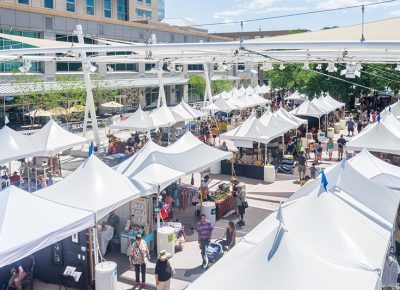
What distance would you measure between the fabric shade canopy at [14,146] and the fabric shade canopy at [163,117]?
27.5 ft

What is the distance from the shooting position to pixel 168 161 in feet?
43.5

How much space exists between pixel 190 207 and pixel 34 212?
696 cm

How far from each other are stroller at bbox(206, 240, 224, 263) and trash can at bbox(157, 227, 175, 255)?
0.99 metres

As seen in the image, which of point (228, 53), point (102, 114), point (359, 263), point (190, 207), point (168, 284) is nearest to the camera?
point (359, 263)

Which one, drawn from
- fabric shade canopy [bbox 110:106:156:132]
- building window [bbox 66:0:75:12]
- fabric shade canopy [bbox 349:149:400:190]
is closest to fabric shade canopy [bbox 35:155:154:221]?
fabric shade canopy [bbox 349:149:400:190]

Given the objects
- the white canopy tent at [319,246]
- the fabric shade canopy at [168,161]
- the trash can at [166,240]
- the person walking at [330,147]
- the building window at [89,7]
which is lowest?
the trash can at [166,240]

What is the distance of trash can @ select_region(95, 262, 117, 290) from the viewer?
929cm

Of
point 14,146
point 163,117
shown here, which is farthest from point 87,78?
point 14,146

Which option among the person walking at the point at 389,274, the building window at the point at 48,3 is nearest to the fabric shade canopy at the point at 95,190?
the person walking at the point at 389,274

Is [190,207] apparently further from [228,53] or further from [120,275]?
[228,53]

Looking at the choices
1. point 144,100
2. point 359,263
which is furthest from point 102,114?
point 359,263

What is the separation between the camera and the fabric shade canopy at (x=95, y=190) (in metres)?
10.2

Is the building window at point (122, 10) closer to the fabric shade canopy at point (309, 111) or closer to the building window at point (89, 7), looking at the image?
the building window at point (89, 7)

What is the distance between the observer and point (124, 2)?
60.6 metres
